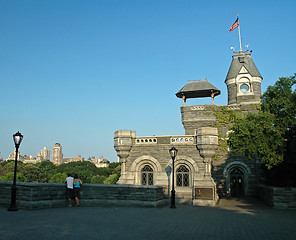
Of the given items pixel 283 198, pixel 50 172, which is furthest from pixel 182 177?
pixel 50 172

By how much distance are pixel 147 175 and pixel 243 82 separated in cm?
1656

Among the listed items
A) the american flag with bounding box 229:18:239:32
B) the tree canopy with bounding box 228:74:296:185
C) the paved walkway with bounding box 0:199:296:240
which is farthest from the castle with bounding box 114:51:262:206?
the american flag with bounding box 229:18:239:32

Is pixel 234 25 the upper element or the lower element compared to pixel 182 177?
upper

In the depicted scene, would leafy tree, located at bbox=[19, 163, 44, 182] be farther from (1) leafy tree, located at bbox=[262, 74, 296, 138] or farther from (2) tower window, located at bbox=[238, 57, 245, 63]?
(1) leafy tree, located at bbox=[262, 74, 296, 138]

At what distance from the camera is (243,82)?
30.3m

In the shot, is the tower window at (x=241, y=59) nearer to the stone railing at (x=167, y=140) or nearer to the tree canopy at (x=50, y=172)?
the stone railing at (x=167, y=140)

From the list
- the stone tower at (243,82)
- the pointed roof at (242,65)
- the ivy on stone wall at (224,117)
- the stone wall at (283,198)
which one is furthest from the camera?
the pointed roof at (242,65)

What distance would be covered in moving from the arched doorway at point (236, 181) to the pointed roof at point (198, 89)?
805 cm

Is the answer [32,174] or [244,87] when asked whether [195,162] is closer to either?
[244,87]

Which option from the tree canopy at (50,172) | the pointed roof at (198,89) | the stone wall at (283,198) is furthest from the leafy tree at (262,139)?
the tree canopy at (50,172)

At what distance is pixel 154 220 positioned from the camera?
1020 cm

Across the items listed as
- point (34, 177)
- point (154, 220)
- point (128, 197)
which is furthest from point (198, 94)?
point (34, 177)

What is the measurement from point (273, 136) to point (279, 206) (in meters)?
4.10

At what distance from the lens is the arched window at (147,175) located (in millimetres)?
20078
